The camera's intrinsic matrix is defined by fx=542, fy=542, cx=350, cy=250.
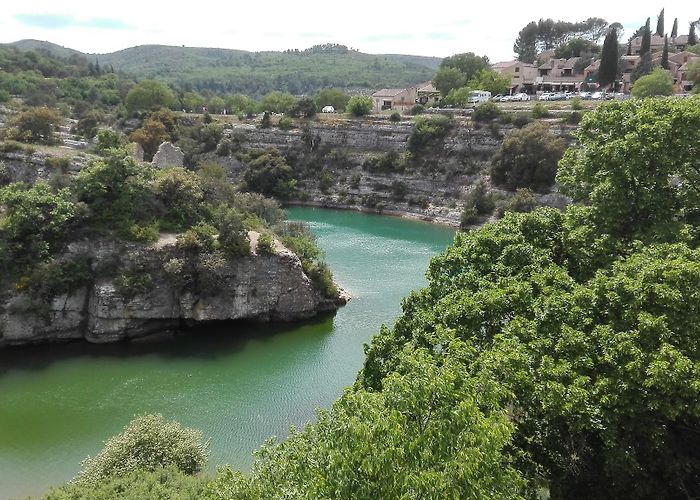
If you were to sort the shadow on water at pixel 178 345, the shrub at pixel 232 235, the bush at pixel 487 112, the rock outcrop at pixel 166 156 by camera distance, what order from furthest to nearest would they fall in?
the bush at pixel 487 112 → the rock outcrop at pixel 166 156 → the shrub at pixel 232 235 → the shadow on water at pixel 178 345

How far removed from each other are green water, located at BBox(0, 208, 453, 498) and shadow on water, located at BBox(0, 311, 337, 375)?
0.06 meters

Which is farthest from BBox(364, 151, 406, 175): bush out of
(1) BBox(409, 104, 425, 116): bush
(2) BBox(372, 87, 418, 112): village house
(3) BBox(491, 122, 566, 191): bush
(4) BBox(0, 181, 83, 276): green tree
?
(4) BBox(0, 181, 83, 276): green tree

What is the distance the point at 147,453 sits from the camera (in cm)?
1748

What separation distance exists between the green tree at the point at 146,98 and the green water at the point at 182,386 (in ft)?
206

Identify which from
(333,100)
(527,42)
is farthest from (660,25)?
(333,100)

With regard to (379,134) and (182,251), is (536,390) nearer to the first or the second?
(182,251)

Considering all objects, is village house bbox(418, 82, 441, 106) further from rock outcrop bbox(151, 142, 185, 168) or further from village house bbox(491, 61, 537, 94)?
rock outcrop bbox(151, 142, 185, 168)

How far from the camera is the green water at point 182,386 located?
21.1m

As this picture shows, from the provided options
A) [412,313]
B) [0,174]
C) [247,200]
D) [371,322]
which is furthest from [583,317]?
[0,174]

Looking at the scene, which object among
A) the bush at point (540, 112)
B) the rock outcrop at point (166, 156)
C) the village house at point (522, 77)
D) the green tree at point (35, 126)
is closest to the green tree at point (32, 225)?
the rock outcrop at point (166, 156)

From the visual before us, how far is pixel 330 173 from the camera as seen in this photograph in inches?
2822

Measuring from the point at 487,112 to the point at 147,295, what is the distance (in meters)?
50.5

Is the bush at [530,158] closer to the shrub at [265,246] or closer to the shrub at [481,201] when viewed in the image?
the shrub at [481,201]

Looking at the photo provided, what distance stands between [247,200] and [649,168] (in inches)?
1030
